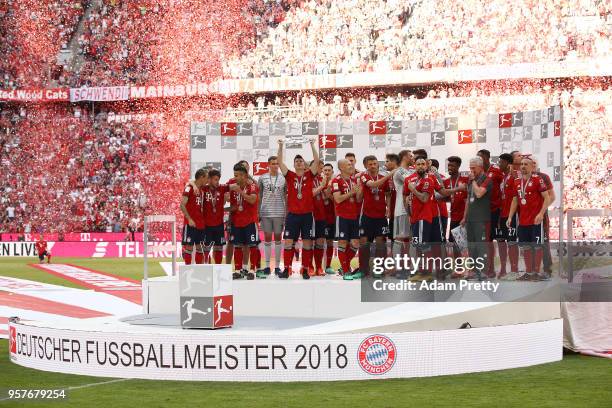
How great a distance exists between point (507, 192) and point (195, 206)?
428 cm

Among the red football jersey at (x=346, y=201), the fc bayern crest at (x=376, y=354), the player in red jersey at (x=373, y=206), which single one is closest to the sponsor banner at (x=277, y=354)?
the fc bayern crest at (x=376, y=354)

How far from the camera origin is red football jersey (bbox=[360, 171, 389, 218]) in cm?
1227

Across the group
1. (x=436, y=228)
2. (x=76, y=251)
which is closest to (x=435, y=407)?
(x=436, y=228)

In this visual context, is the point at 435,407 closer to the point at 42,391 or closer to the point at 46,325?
the point at 42,391

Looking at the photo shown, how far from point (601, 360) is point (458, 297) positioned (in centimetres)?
169

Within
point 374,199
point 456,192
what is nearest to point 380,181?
point 374,199

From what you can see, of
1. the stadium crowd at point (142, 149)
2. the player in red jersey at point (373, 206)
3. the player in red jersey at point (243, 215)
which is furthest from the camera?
the stadium crowd at point (142, 149)

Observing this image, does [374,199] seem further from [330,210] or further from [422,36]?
[422,36]

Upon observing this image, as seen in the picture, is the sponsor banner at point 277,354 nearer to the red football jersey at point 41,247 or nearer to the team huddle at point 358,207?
the team huddle at point 358,207

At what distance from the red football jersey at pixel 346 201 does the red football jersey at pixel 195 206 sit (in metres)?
2.00

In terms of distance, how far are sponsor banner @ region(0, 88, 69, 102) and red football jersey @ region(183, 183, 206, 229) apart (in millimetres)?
29739

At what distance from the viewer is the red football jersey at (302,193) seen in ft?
41.0

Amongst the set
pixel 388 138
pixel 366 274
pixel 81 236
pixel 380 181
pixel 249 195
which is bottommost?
pixel 81 236

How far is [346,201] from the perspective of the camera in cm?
1224
